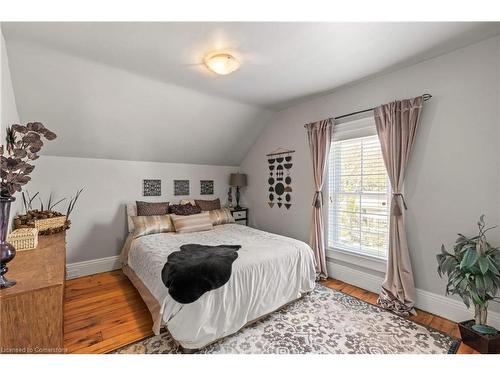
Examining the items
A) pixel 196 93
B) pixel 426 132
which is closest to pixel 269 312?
pixel 426 132

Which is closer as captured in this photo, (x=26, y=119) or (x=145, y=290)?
(x=145, y=290)

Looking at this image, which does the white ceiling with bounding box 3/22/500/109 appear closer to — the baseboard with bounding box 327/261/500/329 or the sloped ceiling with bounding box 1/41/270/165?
the sloped ceiling with bounding box 1/41/270/165

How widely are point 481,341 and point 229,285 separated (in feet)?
6.23

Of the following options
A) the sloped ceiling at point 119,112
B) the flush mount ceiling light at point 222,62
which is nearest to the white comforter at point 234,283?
the sloped ceiling at point 119,112

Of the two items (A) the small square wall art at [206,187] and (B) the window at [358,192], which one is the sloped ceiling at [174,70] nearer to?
(B) the window at [358,192]

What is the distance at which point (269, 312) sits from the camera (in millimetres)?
2137

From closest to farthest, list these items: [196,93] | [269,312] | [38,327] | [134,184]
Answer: [38,327] < [269,312] < [196,93] < [134,184]

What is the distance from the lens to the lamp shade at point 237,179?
438cm

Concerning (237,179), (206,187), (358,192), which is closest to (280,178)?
(237,179)

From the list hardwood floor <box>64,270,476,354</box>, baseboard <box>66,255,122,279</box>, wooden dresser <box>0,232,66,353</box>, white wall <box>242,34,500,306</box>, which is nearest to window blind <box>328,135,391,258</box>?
white wall <box>242,34,500,306</box>

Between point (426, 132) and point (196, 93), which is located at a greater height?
point (196, 93)

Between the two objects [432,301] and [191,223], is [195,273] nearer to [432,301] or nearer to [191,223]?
[191,223]

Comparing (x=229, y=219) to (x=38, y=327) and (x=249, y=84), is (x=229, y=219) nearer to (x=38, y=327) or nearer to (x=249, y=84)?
(x=249, y=84)
